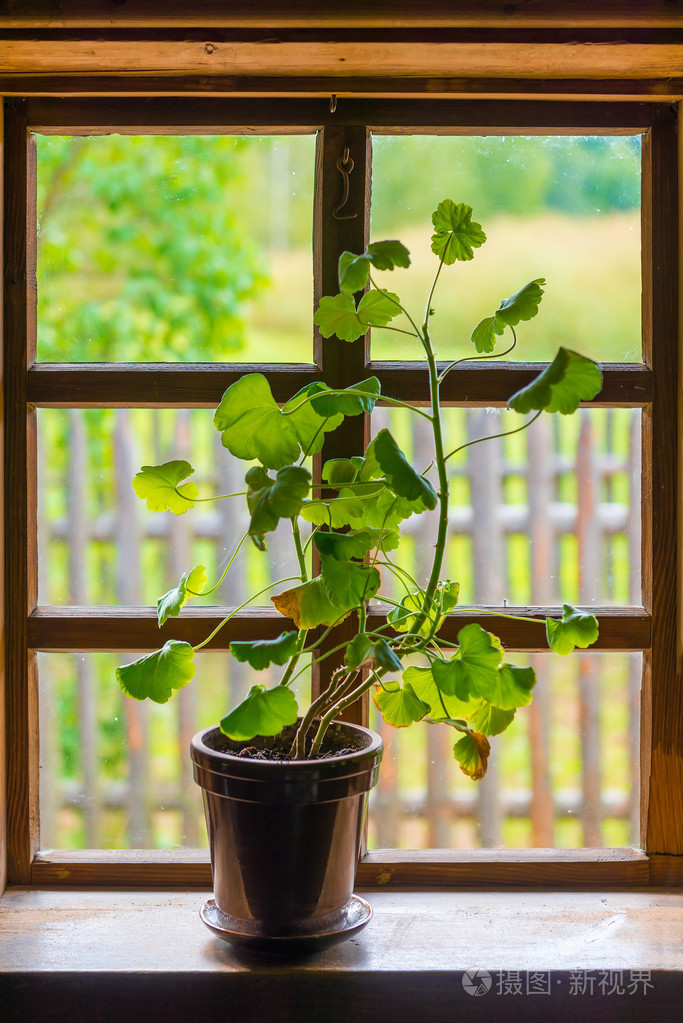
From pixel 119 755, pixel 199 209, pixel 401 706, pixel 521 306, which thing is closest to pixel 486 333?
pixel 521 306

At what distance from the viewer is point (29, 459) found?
1.28 metres

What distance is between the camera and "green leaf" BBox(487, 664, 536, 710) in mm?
986

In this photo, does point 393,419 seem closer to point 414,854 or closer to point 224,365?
point 224,365

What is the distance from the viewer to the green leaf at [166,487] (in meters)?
1.06

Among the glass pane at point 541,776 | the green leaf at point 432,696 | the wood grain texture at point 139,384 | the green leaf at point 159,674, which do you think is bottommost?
the glass pane at point 541,776

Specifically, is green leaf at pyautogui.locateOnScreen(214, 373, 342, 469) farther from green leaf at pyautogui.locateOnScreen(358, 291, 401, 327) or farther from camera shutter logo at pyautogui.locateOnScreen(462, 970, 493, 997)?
camera shutter logo at pyautogui.locateOnScreen(462, 970, 493, 997)

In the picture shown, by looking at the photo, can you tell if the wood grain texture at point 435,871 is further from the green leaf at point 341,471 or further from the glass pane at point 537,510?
the green leaf at point 341,471

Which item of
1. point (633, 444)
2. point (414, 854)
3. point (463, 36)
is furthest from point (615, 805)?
point (463, 36)

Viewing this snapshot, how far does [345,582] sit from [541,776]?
0.66 metres

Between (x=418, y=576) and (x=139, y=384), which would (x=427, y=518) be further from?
(x=139, y=384)

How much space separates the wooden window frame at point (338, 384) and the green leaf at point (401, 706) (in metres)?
0.29

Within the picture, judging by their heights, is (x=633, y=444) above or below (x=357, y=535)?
above

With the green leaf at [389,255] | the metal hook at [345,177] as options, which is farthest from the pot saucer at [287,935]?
the metal hook at [345,177]

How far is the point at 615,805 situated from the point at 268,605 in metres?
0.67
